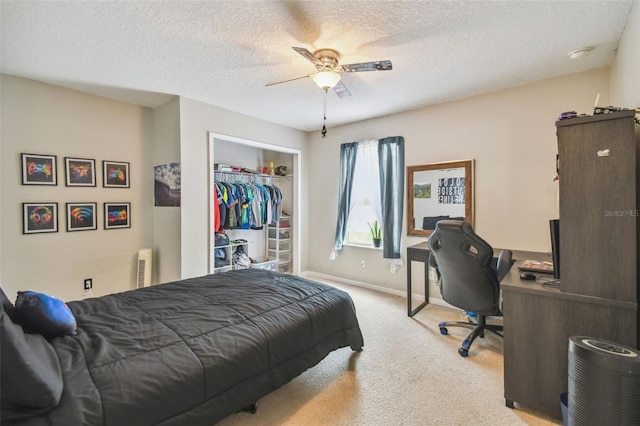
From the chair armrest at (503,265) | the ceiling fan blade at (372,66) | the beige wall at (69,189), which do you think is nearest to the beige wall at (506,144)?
the chair armrest at (503,265)

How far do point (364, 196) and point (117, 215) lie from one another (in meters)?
3.31

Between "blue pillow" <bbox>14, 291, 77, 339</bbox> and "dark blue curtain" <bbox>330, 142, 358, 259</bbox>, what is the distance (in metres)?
3.50

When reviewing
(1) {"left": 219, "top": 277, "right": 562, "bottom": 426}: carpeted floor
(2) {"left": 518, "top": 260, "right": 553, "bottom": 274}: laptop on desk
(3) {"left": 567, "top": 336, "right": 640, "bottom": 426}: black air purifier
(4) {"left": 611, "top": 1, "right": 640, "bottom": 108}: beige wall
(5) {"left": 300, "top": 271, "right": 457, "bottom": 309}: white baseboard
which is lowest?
(1) {"left": 219, "top": 277, "right": 562, "bottom": 426}: carpeted floor

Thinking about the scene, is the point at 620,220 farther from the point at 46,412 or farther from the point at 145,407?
the point at 46,412

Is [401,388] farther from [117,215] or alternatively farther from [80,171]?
[80,171]

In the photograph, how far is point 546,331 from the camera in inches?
67.2

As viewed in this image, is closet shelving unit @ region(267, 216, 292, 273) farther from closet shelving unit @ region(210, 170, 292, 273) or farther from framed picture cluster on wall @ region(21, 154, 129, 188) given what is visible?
framed picture cluster on wall @ region(21, 154, 129, 188)

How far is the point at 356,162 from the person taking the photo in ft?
14.7

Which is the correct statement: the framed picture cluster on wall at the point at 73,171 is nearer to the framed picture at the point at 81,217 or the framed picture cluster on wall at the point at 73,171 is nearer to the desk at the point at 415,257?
the framed picture at the point at 81,217

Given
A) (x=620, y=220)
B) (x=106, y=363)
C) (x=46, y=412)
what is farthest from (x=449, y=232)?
(x=46, y=412)

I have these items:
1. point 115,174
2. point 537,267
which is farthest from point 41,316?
point 537,267

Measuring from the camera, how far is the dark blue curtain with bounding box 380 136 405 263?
13.0 feet

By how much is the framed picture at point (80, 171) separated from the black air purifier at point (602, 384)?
441 cm
